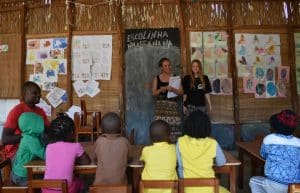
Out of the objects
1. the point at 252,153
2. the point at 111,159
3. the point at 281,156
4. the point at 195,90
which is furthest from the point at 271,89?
the point at 111,159

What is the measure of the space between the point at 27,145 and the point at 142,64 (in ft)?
14.3

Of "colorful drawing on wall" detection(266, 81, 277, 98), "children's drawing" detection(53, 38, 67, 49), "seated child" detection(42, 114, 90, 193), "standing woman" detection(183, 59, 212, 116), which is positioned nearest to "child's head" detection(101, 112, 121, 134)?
"seated child" detection(42, 114, 90, 193)

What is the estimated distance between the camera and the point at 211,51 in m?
8.28

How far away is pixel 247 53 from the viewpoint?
27.1ft

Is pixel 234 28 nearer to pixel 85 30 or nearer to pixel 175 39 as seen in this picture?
pixel 175 39

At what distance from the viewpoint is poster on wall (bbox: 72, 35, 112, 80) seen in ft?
27.4

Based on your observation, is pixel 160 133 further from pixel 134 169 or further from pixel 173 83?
pixel 173 83

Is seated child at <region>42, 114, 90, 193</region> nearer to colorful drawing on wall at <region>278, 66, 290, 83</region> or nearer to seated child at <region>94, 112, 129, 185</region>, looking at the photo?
seated child at <region>94, 112, 129, 185</region>

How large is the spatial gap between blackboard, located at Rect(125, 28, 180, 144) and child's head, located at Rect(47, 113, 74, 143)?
4.29 m

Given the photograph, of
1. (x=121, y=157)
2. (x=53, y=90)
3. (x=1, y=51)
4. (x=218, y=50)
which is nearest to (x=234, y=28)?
(x=218, y=50)

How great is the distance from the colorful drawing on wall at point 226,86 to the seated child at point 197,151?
4454 mm

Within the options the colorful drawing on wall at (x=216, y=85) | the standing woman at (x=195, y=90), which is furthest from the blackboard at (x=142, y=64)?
the standing woman at (x=195, y=90)

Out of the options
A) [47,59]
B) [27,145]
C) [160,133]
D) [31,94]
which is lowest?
[27,145]

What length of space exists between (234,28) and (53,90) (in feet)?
11.7
